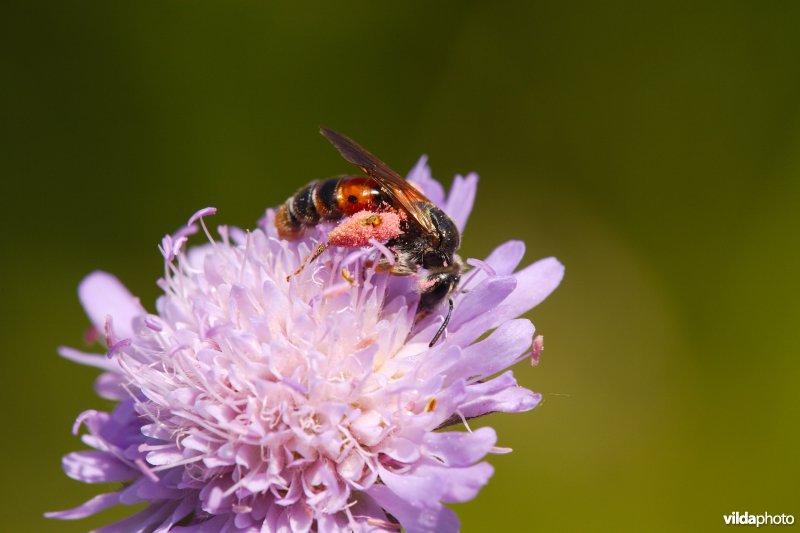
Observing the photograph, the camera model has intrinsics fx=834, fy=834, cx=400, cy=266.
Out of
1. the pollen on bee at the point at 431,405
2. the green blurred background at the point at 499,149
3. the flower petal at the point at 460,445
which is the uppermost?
the green blurred background at the point at 499,149

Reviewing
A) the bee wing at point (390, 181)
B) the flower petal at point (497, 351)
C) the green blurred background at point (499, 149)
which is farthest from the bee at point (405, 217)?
the green blurred background at point (499, 149)

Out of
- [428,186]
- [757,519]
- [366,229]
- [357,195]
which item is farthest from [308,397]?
[757,519]

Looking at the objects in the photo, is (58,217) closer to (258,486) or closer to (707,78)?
(258,486)

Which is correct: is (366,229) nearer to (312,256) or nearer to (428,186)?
(312,256)

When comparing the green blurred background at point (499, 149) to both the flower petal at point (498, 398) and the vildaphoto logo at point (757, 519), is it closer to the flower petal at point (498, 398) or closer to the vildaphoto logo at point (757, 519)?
the vildaphoto logo at point (757, 519)

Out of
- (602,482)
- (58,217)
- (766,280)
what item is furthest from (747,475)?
(58,217)

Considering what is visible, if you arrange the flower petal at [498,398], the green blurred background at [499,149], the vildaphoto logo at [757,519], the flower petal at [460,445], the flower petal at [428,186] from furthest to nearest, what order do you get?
1. the green blurred background at [499,149]
2. the vildaphoto logo at [757,519]
3. the flower petal at [428,186]
4. the flower petal at [498,398]
5. the flower petal at [460,445]
